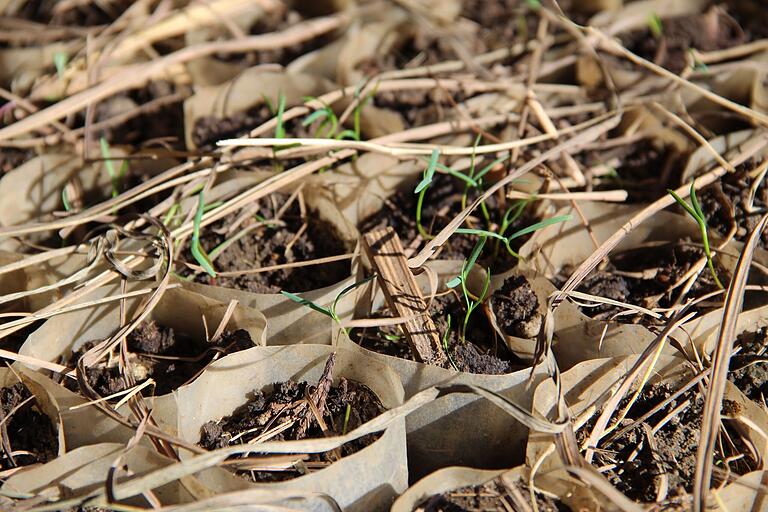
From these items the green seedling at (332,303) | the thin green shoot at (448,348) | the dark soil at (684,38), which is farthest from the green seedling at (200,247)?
the dark soil at (684,38)

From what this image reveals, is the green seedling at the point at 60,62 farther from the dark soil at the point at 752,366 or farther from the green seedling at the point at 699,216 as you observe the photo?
the dark soil at the point at 752,366

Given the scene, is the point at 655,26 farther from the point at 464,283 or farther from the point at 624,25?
the point at 464,283

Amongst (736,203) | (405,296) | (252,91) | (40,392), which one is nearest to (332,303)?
(405,296)

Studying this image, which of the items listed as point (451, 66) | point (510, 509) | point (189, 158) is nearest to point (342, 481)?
point (510, 509)

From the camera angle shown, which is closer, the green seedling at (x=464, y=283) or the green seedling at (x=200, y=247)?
the green seedling at (x=464, y=283)

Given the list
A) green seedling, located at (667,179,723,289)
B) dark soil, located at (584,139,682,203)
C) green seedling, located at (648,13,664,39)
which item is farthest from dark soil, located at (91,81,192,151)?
green seedling, located at (648,13,664,39)
